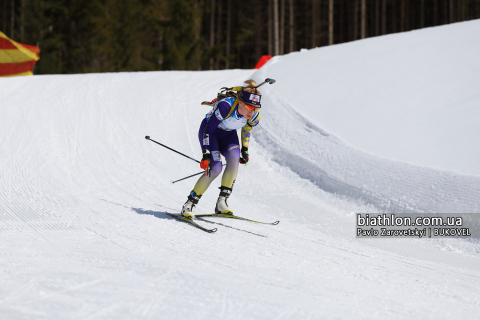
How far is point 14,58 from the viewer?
15148 millimetres

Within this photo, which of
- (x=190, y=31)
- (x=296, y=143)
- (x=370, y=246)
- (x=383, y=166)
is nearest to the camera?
(x=370, y=246)

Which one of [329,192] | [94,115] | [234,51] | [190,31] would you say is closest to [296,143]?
[329,192]

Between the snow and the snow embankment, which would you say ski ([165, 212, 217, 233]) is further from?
the snow embankment

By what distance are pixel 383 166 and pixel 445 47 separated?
18.4 feet

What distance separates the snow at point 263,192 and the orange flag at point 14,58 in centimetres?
315

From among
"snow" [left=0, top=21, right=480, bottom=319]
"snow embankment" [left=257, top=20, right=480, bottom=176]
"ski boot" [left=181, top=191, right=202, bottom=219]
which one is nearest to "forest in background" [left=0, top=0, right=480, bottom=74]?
"snow embankment" [left=257, top=20, right=480, bottom=176]

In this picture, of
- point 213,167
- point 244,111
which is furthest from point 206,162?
point 244,111

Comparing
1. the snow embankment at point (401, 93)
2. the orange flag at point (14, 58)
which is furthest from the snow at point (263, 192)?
the orange flag at point (14, 58)

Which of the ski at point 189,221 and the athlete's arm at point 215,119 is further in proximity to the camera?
the athlete's arm at point 215,119

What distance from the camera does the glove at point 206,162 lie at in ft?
17.3

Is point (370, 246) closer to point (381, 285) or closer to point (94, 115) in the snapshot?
point (381, 285)

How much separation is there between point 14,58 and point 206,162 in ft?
41.6

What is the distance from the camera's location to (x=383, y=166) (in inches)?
261

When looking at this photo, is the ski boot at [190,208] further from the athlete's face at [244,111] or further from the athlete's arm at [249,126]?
the athlete's face at [244,111]
